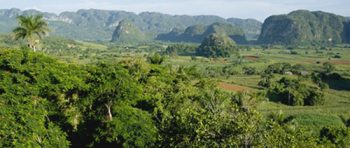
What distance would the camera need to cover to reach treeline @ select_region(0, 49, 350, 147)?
20516 millimetres

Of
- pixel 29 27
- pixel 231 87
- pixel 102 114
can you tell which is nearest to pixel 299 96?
pixel 231 87

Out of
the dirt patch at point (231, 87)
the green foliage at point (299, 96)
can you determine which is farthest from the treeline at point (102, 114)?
the dirt patch at point (231, 87)


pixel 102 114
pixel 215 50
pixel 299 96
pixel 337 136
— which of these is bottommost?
pixel 215 50

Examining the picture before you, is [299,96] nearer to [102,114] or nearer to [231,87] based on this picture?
[231,87]

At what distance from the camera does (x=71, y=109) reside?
1330 inches

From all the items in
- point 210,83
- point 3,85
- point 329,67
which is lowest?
point 329,67

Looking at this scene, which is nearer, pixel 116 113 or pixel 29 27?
pixel 116 113

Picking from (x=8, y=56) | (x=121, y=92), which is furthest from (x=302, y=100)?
(x=8, y=56)

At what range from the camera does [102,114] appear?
3288cm

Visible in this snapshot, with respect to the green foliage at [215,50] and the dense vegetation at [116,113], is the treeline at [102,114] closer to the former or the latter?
the dense vegetation at [116,113]

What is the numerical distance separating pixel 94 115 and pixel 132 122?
4.39 metres

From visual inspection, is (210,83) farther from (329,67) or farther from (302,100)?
(329,67)

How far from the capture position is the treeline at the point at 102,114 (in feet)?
67.3

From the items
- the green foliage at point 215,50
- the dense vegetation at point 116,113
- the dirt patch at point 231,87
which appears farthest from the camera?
the green foliage at point 215,50
